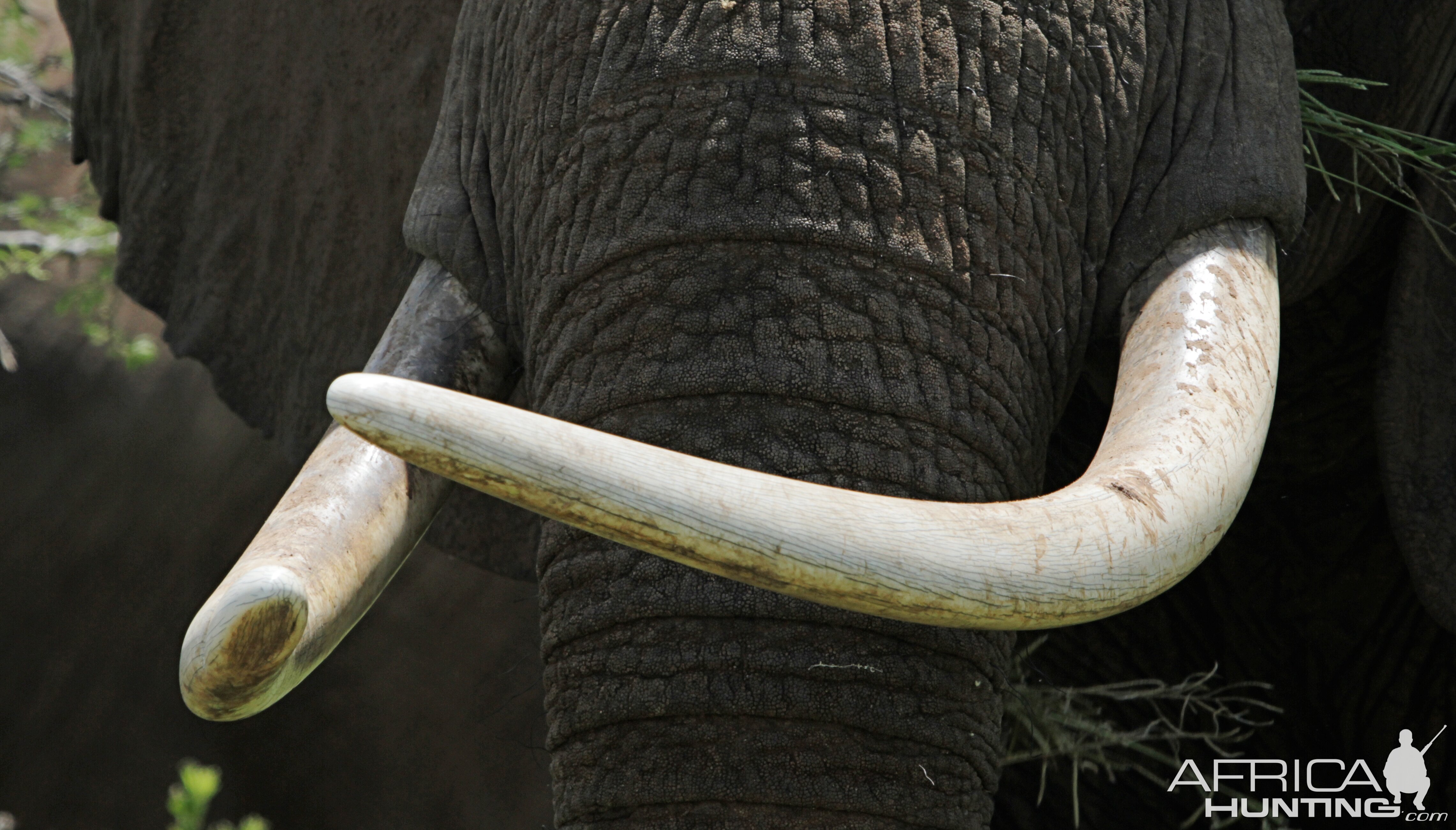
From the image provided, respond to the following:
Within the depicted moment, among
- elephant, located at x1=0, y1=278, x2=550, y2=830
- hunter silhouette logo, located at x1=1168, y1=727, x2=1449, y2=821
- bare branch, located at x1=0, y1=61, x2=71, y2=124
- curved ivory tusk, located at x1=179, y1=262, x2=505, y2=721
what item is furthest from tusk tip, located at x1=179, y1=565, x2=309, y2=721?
bare branch, located at x1=0, y1=61, x2=71, y2=124

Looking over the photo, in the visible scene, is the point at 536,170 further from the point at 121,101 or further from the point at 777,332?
the point at 121,101

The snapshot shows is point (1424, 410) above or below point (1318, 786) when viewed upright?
above

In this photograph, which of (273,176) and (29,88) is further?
(29,88)

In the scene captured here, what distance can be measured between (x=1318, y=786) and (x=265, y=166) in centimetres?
188

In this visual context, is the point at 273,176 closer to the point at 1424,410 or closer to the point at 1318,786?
the point at 1424,410

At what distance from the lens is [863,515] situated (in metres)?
0.89

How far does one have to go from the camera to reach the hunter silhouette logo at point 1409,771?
2.09 metres

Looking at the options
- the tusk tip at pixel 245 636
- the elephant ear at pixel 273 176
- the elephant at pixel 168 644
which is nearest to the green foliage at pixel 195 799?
the tusk tip at pixel 245 636

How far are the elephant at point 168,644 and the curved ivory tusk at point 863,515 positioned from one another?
6.43 ft

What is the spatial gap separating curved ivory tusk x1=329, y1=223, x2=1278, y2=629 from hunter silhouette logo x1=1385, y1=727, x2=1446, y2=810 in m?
1.30

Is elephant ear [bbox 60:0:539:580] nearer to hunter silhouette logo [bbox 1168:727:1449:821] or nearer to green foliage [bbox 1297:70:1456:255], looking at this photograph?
green foliage [bbox 1297:70:1456:255]

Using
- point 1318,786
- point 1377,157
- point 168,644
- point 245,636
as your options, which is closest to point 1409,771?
point 1318,786

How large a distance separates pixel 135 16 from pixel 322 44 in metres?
0.46

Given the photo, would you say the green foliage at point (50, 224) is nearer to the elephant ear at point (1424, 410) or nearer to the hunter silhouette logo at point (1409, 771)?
the elephant ear at point (1424, 410)
